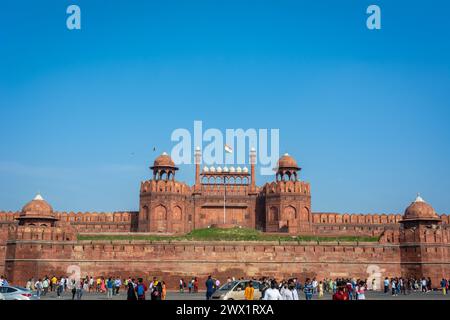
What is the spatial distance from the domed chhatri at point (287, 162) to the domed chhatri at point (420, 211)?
8873 millimetres

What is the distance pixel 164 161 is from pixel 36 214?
9831mm

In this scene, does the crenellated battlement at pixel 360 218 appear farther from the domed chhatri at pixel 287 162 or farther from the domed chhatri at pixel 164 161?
the domed chhatri at pixel 164 161

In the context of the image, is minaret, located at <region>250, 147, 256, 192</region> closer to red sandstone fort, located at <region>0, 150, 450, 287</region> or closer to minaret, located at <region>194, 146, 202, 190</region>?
minaret, located at <region>194, 146, 202, 190</region>

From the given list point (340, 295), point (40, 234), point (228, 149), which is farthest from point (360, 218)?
point (340, 295)

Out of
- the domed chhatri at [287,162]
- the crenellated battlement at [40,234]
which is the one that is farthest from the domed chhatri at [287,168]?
the crenellated battlement at [40,234]

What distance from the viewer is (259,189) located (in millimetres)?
40688

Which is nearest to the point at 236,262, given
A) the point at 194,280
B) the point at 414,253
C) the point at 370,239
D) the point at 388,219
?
the point at 194,280

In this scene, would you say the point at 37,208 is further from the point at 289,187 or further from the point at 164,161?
the point at 289,187

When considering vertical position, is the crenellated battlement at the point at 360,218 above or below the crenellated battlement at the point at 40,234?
above

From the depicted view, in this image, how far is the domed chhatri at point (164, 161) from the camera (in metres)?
39.1

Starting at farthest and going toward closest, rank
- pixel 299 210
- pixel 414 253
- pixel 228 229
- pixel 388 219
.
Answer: pixel 388 219 → pixel 299 210 → pixel 228 229 → pixel 414 253

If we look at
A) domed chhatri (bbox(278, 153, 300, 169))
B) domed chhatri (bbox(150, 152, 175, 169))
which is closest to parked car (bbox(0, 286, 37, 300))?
domed chhatri (bbox(150, 152, 175, 169))
